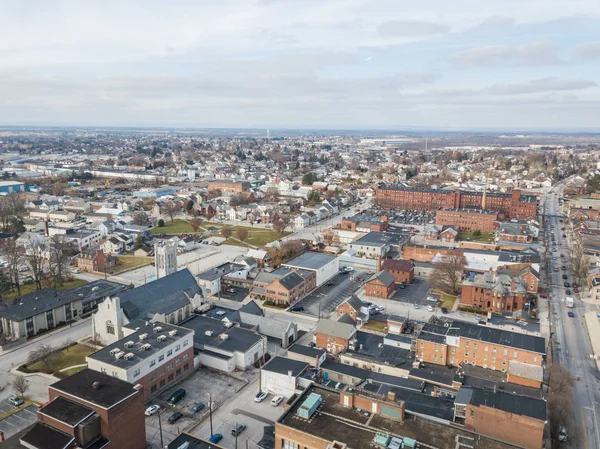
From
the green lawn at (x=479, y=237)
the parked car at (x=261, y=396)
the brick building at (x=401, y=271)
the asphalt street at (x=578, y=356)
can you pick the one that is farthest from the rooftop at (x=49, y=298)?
the green lawn at (x=479, y=237)

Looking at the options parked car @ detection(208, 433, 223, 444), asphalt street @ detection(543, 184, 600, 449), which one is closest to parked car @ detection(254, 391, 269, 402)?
parked car @ detection(208, 433, 223, 444)

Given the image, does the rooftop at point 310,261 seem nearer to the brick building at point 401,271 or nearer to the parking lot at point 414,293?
the brick building at point 401,271

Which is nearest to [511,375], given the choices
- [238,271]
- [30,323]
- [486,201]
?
[238,271]

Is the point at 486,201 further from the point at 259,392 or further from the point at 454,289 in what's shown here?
the point at 259,392

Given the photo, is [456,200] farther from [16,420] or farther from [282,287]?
[16,420]

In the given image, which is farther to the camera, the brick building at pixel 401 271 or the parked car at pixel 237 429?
the brick building at pixel 401 271

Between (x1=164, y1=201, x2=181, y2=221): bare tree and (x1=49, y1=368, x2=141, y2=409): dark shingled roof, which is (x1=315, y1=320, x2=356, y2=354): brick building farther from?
(x1=164, y1=201, x2=181, y2=221): bare tree
